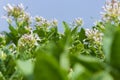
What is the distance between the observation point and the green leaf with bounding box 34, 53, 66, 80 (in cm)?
50

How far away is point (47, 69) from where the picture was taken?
1.66ft

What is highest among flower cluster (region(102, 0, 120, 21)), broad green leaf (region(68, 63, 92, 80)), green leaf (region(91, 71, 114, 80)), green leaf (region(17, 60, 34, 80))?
green leaf (region(17, 60, 34, 80))

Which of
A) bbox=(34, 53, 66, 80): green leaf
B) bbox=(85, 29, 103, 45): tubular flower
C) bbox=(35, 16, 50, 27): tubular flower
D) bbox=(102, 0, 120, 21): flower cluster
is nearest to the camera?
bbox=(34, 53, 66, 80): green leaf

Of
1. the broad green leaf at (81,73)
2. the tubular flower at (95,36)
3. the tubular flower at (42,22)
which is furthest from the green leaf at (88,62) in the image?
the tubular flower at (42,22)

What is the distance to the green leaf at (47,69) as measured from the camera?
499 mm

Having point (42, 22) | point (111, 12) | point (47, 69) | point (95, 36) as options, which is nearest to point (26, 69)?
point (47, 69)

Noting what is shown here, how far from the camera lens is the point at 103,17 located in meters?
2.32

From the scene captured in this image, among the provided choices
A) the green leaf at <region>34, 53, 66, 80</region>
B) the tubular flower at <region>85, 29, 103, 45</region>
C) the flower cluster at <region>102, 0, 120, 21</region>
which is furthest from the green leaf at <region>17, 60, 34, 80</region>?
the tubular flower at <region>85, 29, 103, 45</region>

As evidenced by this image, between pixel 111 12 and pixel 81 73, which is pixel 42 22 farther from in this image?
pixel 81 73

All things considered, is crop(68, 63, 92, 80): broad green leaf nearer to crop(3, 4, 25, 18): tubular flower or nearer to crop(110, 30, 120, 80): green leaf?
crop(110, 30, 120, 80): green leaf

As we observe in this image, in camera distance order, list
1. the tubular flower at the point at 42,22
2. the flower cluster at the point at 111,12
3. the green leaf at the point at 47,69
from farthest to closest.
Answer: the tubular flower at the point at 42,22
the flower cluster at the point at 111,12
the green leaf at the point at 47,69

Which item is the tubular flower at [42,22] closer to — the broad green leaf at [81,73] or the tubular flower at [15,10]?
the tubular flower at [15,10]

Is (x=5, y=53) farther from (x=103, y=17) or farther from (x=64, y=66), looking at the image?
(x=64, y=66)

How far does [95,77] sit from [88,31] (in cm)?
219
